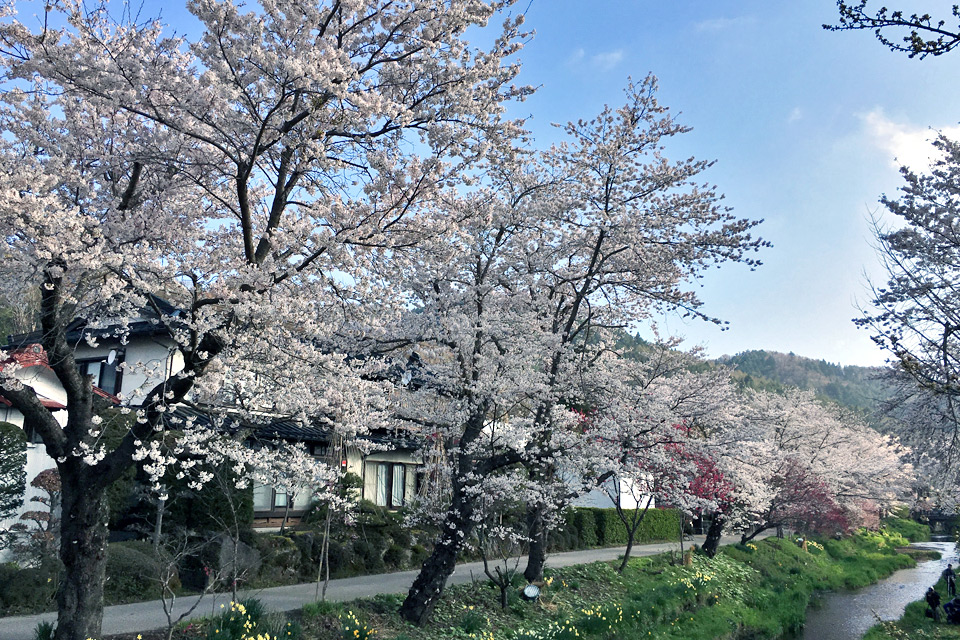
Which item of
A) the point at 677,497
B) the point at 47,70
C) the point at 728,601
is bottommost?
the point at 728,601

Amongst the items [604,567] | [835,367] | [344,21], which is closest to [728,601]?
[604,567]

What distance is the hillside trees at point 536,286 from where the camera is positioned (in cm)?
1123

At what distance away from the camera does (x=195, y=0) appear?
6289 mm

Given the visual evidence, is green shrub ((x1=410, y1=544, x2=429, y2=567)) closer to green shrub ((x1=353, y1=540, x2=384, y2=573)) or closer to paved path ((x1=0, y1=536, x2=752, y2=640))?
paved path ((x1=0, y1=536, x2=752, y2=640))

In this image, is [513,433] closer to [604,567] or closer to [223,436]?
[223,436]

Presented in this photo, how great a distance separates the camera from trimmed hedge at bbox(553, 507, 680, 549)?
80.1 feet

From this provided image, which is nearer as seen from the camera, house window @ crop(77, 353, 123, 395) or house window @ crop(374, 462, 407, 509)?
house window @ crop(77, 353, 123, 395)

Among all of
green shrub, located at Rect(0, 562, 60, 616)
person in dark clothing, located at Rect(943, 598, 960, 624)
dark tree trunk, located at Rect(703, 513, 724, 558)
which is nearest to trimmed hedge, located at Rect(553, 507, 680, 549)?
dark tree trunk, located at Rect(703, 513, 724, 558)

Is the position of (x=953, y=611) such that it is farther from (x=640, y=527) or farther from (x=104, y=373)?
(x=104, y=373)

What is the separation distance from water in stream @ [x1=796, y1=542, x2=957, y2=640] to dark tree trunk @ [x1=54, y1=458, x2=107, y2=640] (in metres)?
15.8

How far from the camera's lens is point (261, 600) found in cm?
1070

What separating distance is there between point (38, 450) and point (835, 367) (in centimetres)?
14961

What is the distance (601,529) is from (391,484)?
9.11 m

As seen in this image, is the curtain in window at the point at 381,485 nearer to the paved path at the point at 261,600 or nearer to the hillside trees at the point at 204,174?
the paved path at the point at 261,600
